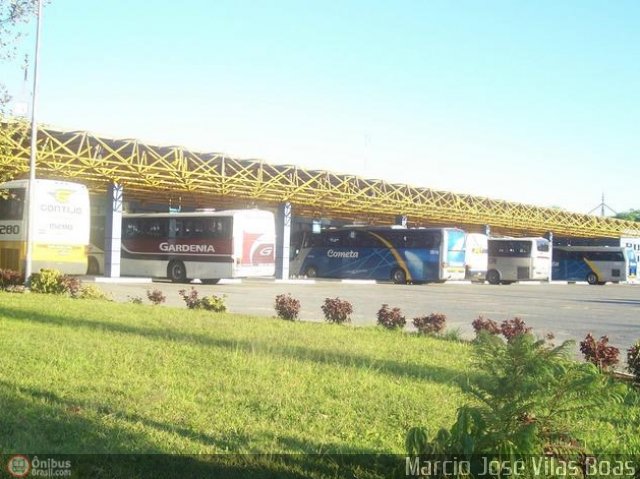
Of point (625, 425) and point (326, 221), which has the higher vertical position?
point (326, 221)

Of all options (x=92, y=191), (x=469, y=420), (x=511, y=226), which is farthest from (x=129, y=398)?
(x=511, y=226)

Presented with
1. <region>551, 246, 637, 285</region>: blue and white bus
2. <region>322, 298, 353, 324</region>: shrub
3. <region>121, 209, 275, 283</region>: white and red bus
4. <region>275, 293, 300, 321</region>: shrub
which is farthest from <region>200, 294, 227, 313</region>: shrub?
<region>551, 246, 637, 285</region>: blue and white bus

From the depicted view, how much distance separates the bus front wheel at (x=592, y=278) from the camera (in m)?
55.8

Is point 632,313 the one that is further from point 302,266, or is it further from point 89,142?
point 302,266

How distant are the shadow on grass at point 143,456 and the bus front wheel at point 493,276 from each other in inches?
1813

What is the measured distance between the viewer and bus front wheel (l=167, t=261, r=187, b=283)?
32.6 m

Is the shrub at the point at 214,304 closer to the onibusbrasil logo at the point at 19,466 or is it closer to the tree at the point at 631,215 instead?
the onibusbrasil logo at the point at 19,466

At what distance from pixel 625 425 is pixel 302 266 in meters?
38.9

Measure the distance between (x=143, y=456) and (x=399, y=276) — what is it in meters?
36.7

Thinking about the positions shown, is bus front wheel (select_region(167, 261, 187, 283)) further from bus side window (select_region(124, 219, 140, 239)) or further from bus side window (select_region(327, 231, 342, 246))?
bus side window (select_region(327, 231, 342, 246))

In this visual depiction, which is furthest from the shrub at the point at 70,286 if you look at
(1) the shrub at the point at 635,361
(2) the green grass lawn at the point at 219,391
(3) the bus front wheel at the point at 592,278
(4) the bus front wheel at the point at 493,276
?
(3) the bus front wheel at the point at 592,278

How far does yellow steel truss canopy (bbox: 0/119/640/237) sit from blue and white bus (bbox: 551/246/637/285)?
170 inches

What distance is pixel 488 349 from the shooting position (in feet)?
13.6

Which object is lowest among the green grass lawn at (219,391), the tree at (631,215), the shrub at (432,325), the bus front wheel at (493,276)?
the green grass lawn at (219,391)
